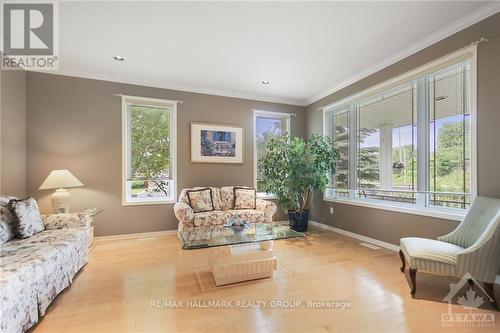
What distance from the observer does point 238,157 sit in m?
4.99

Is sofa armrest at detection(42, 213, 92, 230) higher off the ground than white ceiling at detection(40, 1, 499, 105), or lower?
lower

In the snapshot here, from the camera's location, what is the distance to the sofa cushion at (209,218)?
3750 millimetres

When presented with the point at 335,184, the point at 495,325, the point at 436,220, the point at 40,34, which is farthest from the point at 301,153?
the point at 40,34

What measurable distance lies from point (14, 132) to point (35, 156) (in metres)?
0.47

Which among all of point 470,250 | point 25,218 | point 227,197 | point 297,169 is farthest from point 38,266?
point 297,169

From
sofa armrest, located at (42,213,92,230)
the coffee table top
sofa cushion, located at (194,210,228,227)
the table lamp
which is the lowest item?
sofa cushion, located at (194,210,228,227)

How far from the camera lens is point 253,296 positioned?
2.21 meters

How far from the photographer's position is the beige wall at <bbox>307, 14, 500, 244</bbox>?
7.98ft

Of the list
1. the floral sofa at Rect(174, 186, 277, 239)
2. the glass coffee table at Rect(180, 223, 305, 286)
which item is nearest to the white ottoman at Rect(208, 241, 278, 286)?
the glass coffee table at Rect(180, 223, 305, 286)

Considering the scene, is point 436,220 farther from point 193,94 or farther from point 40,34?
point 40,34

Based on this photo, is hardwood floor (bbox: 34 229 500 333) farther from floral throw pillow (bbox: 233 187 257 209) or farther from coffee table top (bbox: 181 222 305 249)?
floral throw pillow (bbox: 233 187 257 209)

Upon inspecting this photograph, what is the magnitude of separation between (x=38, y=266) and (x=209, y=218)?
219 centimetres

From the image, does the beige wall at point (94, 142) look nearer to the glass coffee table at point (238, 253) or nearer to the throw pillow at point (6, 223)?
the throw pillow at point (6, 223)

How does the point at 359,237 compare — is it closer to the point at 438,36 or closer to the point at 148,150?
the point at 438,36
